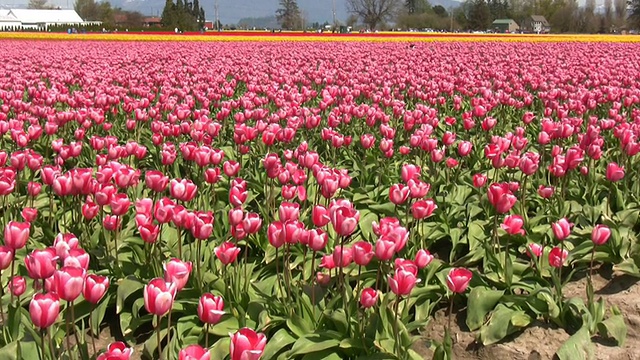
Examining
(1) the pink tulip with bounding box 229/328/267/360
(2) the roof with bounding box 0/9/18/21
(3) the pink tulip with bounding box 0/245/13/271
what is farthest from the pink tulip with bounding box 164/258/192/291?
(2) the roof with bounding box 0/9/18/21

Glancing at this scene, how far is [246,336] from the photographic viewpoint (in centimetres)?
204

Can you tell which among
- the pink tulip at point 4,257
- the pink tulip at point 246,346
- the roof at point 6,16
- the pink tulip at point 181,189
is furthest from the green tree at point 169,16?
the pink tulip at point 246,346

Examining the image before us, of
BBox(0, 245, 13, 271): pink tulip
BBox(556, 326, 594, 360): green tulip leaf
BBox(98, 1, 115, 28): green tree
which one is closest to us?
BBox(0, 245, 13, 271): pink tulip

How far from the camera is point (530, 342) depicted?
11.1ft

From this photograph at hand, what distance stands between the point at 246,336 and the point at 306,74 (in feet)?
40.3

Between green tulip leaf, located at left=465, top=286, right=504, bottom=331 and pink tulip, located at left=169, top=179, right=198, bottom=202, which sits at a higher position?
pink tulip, located at left=169, top=179, right=198, bottom=202

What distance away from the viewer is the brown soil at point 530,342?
10.8ft

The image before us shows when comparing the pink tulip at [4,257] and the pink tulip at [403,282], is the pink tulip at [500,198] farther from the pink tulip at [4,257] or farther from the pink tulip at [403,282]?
the pink tulip at [4,257]

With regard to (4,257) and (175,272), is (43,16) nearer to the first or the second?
(4,257)

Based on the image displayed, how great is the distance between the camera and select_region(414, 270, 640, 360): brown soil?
3.29 metres

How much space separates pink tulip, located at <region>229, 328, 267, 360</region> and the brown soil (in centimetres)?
144

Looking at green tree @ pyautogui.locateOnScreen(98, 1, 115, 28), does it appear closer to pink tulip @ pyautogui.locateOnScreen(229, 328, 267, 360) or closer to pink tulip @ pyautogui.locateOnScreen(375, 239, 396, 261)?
pink tulip @ pyautogui.locateOnScreen(375, 239, 396, 261)

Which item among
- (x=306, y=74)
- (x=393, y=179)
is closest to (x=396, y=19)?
(x=306, y=74)

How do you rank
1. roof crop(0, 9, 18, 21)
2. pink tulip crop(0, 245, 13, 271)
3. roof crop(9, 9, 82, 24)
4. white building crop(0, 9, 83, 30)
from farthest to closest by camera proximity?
1. roof crop(9, 9, 82, 24)
2. white building crop(0, 9, 83, 30)
3. roof crop(0, 9, 18, 21)
4. pink tulip crop(0, 245, 13, 271)
